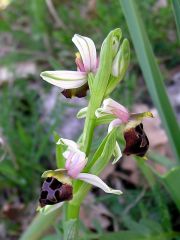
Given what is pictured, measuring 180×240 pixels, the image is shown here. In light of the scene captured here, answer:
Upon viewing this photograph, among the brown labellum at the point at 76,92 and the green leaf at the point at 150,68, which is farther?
the green leaf at the point at 150,68

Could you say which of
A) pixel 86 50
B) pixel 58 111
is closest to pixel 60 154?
pixel 86 50

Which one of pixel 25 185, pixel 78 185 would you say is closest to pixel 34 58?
pixel 25 185

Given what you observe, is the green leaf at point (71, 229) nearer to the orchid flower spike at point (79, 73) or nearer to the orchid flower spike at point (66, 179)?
the orchid flower spike at point (66, 179)

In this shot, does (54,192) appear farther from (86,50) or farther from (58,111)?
(58,111)

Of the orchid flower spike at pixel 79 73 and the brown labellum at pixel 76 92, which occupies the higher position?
the orchid flower spike at pixel 79 73

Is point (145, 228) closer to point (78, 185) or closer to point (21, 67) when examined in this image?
point (78, 185)

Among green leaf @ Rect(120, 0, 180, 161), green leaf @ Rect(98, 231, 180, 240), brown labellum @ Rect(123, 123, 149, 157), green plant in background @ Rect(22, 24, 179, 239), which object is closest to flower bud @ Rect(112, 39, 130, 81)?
green plant in background @ Rect(22, 24, 179, 239)

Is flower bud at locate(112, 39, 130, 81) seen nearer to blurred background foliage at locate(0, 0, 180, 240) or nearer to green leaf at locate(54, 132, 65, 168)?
green leaf at locate(54, 132, 65, 168)

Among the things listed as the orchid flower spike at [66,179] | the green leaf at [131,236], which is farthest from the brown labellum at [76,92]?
the green leaf at [131,236]
